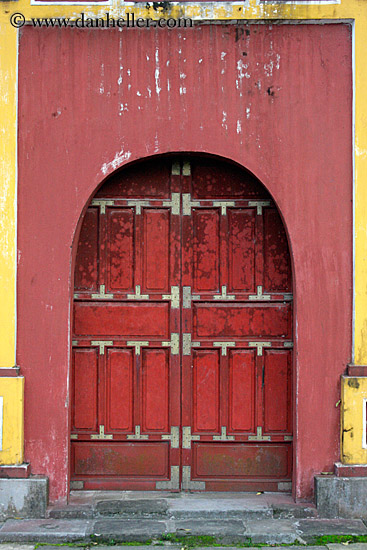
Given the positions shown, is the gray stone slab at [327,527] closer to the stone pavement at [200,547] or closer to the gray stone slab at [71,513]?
the stone pavement at [200,547]

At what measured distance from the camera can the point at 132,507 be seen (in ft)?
16.4

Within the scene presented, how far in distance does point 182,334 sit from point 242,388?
0.69 meters

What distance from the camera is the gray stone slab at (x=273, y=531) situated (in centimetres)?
459

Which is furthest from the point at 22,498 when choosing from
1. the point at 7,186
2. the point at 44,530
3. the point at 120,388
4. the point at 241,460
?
the point at 7,186

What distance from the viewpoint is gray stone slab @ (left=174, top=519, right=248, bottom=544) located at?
15.2ft

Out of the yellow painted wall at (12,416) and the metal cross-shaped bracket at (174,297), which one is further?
the metal cross-shaped bracket at (174,297)

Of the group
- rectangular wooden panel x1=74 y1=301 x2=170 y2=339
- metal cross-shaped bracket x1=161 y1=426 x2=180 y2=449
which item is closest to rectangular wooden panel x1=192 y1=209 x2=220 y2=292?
rectangular wooden panel x1=74 y1=301 x2=170 y2=339

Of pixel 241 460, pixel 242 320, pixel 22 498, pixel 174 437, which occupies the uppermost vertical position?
pixel 242 320

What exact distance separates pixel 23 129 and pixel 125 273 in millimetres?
1449

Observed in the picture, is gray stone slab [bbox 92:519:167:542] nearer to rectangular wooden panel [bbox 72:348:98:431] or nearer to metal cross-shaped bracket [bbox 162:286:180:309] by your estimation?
rectangular wooden panel [bbox 72:348:98:431]

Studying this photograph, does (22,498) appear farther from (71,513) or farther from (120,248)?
(120,248)

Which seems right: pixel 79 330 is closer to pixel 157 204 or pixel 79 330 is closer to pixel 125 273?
pixel 125 273

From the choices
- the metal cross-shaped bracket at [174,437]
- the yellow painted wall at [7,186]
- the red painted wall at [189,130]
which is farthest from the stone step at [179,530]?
the yellow painted wall at [7,186]

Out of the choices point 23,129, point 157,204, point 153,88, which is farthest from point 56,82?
point 157,204
